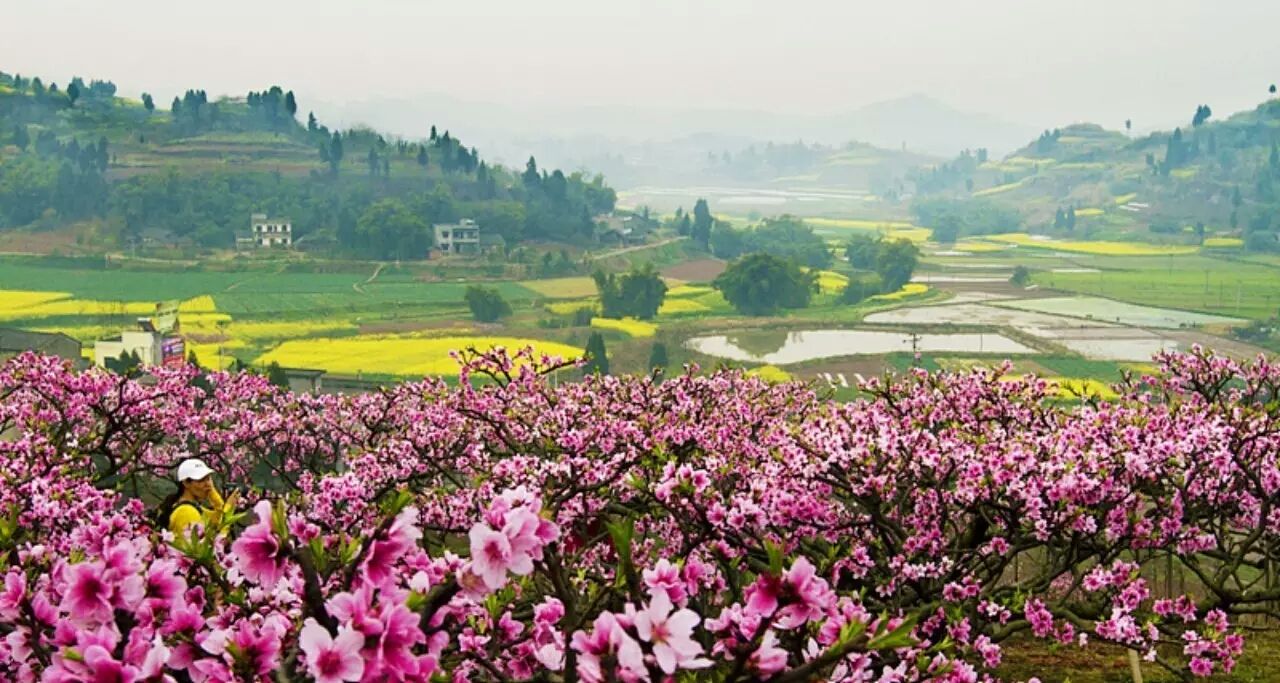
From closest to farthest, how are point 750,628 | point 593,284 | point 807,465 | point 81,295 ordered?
point 750,628 → point 807,465 → point 81,295 → point 593,284

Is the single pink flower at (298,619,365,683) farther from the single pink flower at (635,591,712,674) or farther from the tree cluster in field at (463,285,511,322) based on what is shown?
the tree cluster in field at (463,285,511,322)

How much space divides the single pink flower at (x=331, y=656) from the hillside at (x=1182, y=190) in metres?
144

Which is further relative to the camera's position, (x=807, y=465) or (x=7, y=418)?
(x=7, y=418)

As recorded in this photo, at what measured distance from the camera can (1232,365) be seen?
13281 mm

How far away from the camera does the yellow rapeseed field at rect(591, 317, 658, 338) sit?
78844mm

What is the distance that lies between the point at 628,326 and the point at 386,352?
19.2 m

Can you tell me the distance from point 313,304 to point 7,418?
71.0 meters

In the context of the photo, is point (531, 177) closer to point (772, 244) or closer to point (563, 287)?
point (772, 244)

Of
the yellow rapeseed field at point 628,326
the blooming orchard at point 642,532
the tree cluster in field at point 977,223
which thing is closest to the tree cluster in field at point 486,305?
the yellow rapeseed field at point 628,326

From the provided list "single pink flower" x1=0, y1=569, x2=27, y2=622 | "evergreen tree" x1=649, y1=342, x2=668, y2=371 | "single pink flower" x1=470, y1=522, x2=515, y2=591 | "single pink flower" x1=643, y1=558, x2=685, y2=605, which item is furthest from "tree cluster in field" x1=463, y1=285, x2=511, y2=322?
"single pink flower" x1=470, y1=522, x2=515, y2=591

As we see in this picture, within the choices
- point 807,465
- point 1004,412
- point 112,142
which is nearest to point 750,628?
point 807,465

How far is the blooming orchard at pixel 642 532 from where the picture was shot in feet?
11.0

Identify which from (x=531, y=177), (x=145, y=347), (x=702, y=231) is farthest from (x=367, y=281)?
(x=702, y=231)

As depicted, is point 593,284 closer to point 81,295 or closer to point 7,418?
point 81,295
